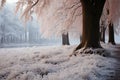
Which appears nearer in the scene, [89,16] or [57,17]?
[89,16]

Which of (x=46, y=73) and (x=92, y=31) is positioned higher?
(x=92, y=31)

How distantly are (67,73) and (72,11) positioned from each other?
1213 cm

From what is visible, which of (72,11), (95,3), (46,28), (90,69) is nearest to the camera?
(90,69)

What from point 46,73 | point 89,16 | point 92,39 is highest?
point 89,16

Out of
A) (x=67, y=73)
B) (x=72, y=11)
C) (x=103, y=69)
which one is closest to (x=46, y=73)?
(x=67, y=73)

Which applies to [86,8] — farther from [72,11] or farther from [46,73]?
[46,73]

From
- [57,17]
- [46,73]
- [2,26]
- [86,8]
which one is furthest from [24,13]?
[2,26]

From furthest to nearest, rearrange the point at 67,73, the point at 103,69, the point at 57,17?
the point at 57,17
the point at 103,69
the point at 67,73

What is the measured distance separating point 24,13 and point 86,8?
3489 millimetres

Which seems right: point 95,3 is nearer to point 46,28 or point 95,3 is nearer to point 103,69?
point 103,69

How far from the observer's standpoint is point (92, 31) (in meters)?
14.1

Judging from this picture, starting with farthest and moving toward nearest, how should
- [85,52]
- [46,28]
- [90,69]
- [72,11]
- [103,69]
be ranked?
1. [46,28]
2. [72,11]
3. [85,52]
4. [103,69]
5. [90,69]

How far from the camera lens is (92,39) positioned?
46.3 feet

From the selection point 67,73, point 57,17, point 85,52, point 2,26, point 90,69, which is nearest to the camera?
point 67,73
